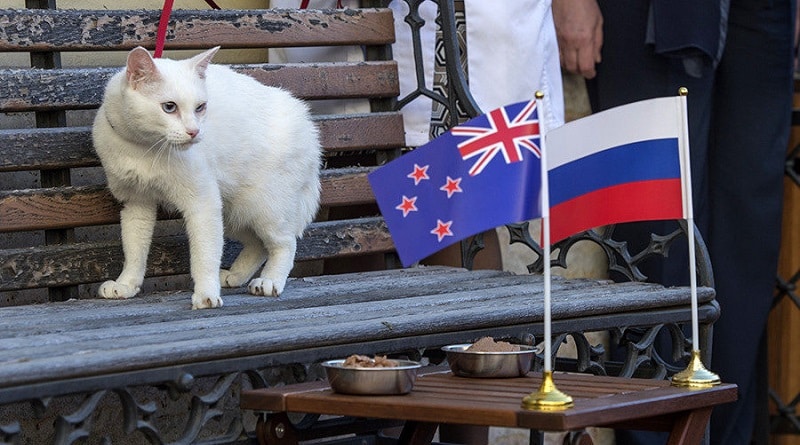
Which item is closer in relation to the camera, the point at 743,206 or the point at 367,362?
the point at 367,362

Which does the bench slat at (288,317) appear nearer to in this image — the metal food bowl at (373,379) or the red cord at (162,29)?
the metal food bowl at (373,379)

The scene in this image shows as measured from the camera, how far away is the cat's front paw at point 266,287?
3109 millimetres

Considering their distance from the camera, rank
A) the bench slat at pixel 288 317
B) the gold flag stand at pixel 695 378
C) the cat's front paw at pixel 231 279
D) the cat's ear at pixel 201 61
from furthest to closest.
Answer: the cat's front paw at pixel 231 279 < the cat's ear at pixel 201 61 < the gold flag stand at pixel 695 378 < the bench slat at pixel 288 317

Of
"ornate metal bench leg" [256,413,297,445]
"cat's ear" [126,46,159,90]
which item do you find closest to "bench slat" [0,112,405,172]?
"cat's ear" [126,46,159,90]

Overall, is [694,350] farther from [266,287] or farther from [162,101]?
[162,101]

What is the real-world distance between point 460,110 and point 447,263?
525 millimetres

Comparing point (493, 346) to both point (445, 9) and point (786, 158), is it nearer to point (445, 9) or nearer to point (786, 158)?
point (445, 9)

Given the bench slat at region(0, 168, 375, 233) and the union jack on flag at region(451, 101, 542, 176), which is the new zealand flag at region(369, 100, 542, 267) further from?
the bench slat at region(0, 168, 375, 233)

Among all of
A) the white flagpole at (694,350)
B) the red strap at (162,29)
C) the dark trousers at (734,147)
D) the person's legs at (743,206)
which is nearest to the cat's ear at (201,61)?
the red strap at (162,29)

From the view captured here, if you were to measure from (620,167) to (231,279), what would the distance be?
3.78ft

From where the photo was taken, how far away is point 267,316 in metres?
2.74

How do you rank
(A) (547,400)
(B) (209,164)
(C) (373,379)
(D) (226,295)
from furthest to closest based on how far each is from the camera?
(D) (226,295) < (B) (209,164) < (C) (373,379) < (A) (547,400)

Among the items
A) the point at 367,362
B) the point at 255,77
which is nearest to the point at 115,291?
the point at 255,77

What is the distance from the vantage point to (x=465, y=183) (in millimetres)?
2373
